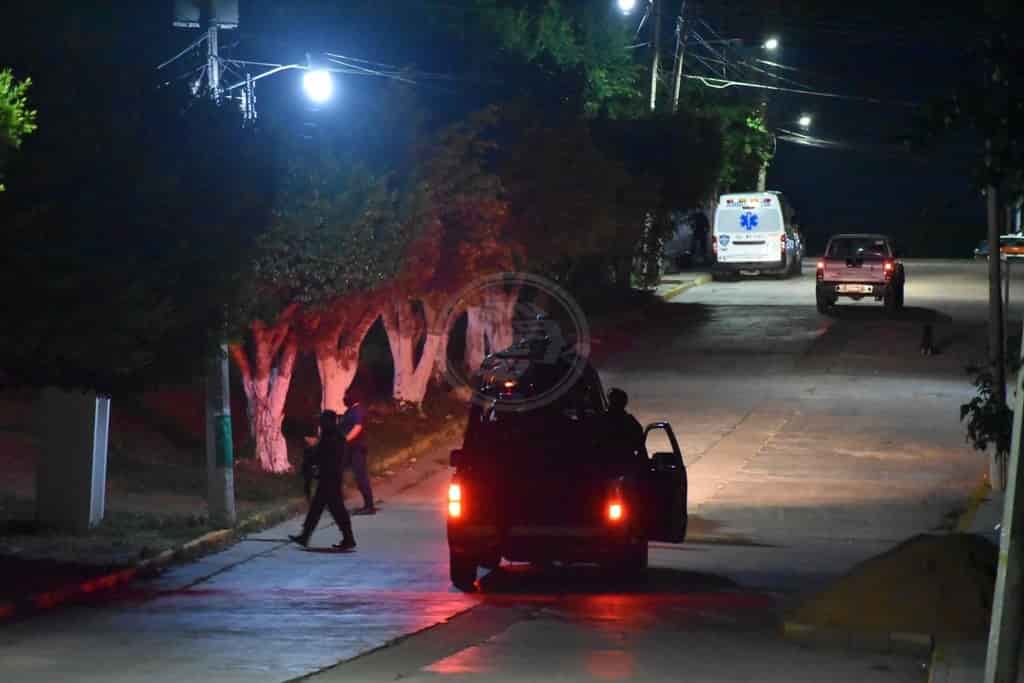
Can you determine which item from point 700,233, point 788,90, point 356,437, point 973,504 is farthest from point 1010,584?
point 788,90

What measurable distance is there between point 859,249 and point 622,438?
29482 mm

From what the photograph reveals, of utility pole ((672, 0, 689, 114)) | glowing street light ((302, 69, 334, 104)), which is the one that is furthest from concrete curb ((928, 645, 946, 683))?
utility pole ((672, 0, 689, 114))

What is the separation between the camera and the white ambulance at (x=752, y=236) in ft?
174

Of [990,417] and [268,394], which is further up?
[990,417]

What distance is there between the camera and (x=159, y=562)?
1875 cm

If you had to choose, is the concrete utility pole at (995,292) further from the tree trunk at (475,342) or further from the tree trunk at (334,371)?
the tree trunk at (475,342)

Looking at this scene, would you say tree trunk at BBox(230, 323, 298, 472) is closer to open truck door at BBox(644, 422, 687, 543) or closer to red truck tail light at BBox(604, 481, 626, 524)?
open truck door at BBox(644, 422, 687, 543)

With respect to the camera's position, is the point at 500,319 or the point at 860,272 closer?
the point at 500,319

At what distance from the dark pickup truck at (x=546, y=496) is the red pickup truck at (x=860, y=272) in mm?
28715

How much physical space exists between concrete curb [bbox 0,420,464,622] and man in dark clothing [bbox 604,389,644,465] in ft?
16.0

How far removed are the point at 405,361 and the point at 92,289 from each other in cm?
1543

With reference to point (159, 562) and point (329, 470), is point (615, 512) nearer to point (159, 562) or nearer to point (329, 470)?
point (329, 470)

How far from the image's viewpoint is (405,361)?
31.5m

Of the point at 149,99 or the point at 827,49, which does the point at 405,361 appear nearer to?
the point at 149,99
